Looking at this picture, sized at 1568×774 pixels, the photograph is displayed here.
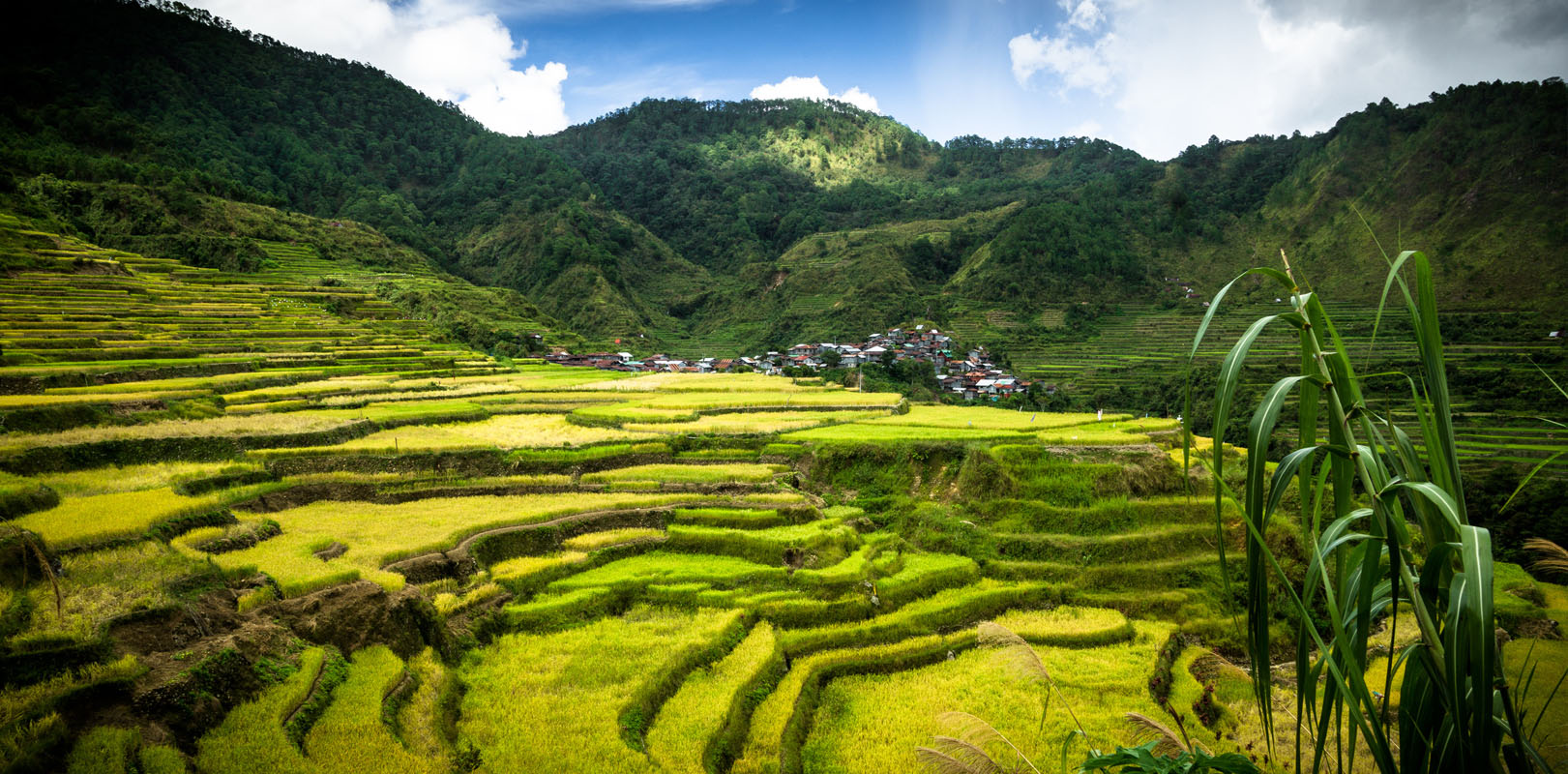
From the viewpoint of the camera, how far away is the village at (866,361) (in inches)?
1713

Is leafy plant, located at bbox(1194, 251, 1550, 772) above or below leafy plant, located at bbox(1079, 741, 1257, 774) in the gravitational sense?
above

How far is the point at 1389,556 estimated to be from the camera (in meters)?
2.18

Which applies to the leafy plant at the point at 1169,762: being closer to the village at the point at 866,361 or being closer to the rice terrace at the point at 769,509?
the rice terrace at the point at 769,509

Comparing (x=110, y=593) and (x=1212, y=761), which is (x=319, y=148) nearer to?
(x=110, y=593)

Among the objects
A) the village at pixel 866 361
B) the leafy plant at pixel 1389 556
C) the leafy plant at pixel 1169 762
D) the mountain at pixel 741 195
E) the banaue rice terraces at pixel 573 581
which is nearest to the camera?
the leafy plant at pixel 1389 556

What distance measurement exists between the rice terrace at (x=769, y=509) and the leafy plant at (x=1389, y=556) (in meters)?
0.02

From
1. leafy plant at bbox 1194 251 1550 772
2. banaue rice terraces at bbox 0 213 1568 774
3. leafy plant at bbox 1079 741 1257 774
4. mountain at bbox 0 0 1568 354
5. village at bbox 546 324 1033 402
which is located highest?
mountain at bbox 0 0 1568 354

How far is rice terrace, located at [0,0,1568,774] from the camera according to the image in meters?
2.48

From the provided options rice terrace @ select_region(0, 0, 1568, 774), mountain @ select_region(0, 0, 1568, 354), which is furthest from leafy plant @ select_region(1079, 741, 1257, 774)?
mountain @ select_region(0, 0, 1568, 354)

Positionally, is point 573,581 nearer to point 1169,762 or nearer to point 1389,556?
point 1169,762

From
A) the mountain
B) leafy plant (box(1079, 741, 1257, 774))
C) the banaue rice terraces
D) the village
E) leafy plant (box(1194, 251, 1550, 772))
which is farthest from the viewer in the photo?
the mountain

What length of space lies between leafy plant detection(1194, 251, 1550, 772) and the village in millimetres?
39033

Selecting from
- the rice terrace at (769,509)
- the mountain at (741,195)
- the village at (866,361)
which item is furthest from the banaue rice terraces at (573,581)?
the mountain at (741,195)

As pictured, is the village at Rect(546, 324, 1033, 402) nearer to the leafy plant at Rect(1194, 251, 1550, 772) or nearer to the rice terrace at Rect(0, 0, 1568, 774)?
the rice terrace at Rect(0, 0, 1568, 774)
